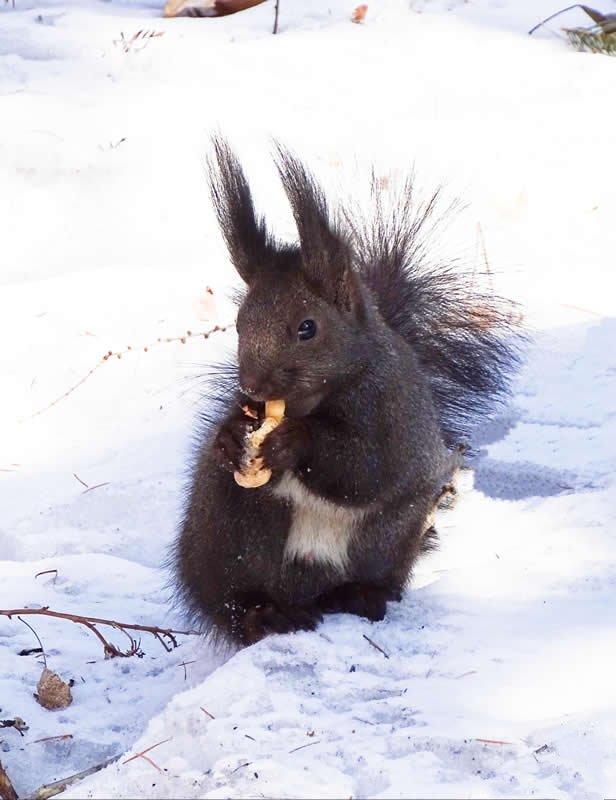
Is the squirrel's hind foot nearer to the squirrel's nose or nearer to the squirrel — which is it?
the squirrel

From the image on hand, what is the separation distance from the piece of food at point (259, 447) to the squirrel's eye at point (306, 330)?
0.12m

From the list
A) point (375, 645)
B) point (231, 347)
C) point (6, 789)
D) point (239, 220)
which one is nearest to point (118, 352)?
point (231, 347)

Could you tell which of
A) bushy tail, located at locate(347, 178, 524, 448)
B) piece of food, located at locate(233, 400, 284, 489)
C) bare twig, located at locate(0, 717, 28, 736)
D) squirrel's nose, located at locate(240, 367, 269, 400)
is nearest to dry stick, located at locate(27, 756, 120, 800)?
bare twig, located at locate(0, 717, 28, 736)

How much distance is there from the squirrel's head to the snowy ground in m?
0.48

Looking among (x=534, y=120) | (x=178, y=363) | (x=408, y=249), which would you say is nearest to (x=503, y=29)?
(x=534, y=120)

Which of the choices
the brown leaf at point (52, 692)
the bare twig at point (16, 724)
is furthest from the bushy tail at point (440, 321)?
the bare twig at point (16, 724)

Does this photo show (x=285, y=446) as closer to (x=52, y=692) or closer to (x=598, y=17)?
(x=52, y=692)

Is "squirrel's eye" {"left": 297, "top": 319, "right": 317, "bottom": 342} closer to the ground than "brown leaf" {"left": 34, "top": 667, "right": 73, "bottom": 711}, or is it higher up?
higher up

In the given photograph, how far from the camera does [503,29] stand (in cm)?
563

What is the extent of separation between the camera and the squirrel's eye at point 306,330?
245cm

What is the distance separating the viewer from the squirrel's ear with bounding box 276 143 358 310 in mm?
2422

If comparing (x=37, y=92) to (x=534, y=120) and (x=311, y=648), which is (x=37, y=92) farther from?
(x=311, y=648)

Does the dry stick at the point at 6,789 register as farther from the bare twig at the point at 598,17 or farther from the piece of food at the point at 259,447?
the bare twig at the point at 598,17

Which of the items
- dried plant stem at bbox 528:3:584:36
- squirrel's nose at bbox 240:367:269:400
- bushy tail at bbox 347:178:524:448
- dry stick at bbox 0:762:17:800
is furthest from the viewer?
dried plant stem at bbox 528:3:584:36
